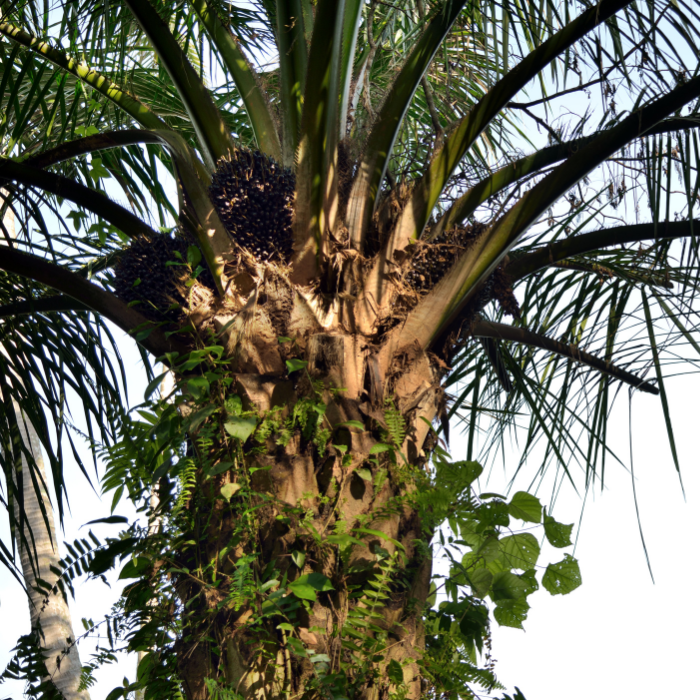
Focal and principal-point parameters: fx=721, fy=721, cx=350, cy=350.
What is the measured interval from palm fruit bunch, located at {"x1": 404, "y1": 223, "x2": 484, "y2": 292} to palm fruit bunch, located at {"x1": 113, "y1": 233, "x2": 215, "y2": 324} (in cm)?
63

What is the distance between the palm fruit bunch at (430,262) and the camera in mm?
2230

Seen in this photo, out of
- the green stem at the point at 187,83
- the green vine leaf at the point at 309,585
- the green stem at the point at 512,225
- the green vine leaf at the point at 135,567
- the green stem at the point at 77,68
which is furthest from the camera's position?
the green stem at the point at 77,68

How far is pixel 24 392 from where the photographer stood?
9.64 ft

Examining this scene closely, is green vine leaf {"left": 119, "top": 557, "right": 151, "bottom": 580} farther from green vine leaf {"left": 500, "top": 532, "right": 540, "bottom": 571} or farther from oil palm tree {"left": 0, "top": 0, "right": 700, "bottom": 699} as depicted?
green vine leaf {"left": 500, "top": 532, "right": 540, "bottom": 571}

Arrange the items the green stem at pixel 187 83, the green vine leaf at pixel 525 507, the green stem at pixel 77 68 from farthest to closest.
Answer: the green stem at pixel 77 68
the green stem at pixel 187 83
the green vine leaf at pixel 525 507

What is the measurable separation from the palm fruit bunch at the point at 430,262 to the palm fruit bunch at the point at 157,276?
63cm

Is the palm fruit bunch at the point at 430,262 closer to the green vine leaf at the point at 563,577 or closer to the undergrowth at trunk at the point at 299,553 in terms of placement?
the undergrowth at trunk at the point at 299,553

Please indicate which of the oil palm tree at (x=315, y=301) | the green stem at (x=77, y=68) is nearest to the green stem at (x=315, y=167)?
the oil palm tree at (x=315, y=301)

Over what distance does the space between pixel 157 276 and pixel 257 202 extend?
0.38 m

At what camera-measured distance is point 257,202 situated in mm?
2178

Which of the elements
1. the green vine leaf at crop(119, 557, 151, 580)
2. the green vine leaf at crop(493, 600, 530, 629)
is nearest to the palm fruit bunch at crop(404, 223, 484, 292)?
the green vine leaf at crop(493, 600, 530, 629)

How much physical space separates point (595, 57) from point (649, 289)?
3.59 ft

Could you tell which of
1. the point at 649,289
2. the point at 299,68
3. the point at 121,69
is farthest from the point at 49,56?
the point at 649,289

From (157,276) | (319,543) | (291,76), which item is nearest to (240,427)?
(319,543)
